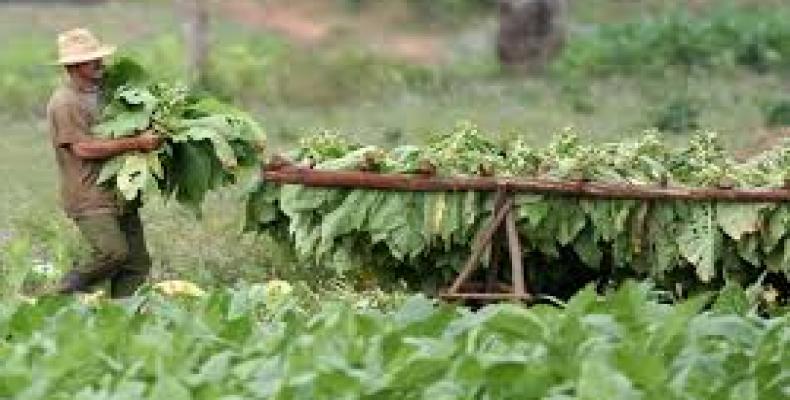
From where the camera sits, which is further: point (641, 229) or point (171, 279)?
point (171, 279)

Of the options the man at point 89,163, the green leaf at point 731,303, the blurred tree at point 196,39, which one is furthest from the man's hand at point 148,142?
the blurred tree at point 196,39

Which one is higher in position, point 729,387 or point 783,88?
point 729,387

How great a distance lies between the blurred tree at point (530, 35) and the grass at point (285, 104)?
13.0 inches

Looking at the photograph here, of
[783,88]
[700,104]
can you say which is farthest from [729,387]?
[783,88]

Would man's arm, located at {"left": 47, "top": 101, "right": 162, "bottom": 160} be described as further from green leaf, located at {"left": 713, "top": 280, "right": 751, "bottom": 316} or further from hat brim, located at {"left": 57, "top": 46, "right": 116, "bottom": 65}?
green leaf, located at {"left": 713, "top": 280, "right": 751, "bottom": 316}

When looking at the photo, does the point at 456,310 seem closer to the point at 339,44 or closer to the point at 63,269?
the point at 63,269

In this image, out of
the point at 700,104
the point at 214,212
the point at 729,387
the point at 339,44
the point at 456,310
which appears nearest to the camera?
the point at 729,387

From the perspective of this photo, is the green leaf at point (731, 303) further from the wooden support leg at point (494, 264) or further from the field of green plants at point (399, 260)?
the wooden support leg at point (494, 264)

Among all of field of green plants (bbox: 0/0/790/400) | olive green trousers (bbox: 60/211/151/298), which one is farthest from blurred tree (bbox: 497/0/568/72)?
olive green trousers (bbox: 60/211/151/298)

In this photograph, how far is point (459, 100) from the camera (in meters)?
26.2

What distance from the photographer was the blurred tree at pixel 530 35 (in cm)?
2944

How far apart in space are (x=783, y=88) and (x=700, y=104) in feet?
8.88

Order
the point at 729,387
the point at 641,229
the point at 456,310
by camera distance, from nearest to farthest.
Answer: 1. the point at 729,387
2. the point at 456,310
3. the point at 641,229

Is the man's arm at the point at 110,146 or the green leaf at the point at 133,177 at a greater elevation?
the man's arm at the point at 110,146
